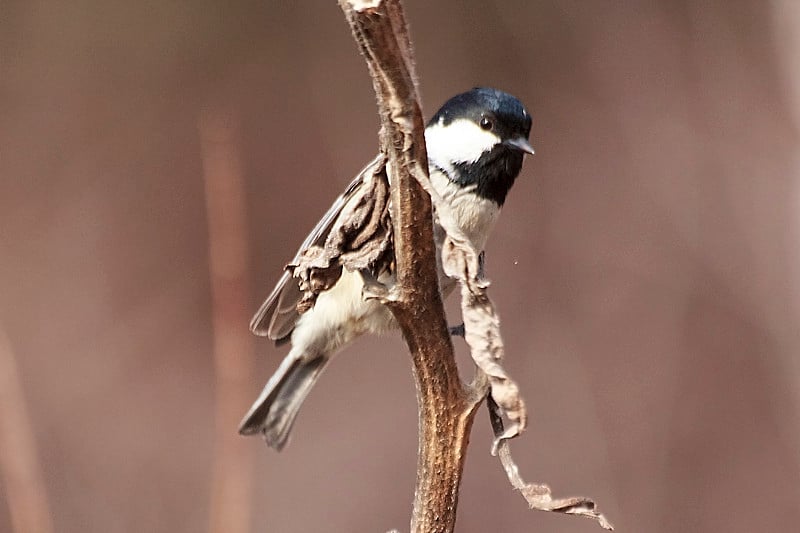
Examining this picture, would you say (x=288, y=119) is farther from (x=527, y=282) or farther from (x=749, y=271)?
(x=749, y=271)

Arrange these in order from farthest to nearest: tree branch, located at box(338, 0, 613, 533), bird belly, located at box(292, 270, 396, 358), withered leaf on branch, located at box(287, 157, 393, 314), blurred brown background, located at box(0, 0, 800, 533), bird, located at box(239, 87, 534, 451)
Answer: blurred brown background, located at box(0, 0, 800, 533) → bird belly, located at box(292, 270, 396, 358) → bird, located at box(239, 87, 534, 451) → withered leaf on branch, located at box(287, 157, 393, 314) → tree branch, located at box(338, 0, 613, 533)

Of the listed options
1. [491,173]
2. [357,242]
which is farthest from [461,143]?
[357,242]

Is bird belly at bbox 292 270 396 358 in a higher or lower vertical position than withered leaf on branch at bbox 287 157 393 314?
lower

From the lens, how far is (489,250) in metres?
2.65

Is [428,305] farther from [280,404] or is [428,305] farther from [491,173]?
[280,404]

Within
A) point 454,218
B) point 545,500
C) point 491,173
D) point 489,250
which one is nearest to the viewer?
point 545,500

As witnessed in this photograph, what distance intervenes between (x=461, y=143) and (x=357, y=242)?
28.4 inches

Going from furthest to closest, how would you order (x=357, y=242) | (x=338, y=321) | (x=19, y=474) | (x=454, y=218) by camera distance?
(x=338, y=321) → (x=454, y=218) → (x=19, y=474) → (x=357, y=242)

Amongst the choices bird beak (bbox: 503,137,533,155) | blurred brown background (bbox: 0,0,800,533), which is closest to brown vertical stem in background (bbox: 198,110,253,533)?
bird beak (bbox: 503,137,533,155)

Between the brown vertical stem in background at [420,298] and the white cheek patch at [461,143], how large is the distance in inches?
29.0

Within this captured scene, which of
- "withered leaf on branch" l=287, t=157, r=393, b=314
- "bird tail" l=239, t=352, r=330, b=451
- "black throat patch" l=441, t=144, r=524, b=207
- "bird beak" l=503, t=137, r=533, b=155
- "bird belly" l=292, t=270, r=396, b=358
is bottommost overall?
"bird tail" l=239, t=352, r=330, b=451

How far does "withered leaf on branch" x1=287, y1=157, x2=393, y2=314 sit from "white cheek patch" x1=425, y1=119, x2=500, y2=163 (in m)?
0.69

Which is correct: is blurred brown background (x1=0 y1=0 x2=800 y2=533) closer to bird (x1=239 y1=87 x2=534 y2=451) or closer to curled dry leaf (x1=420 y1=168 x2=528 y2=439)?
bird (x1=239 y1=87 x2=534 y2=451)

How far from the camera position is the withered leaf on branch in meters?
0.70
